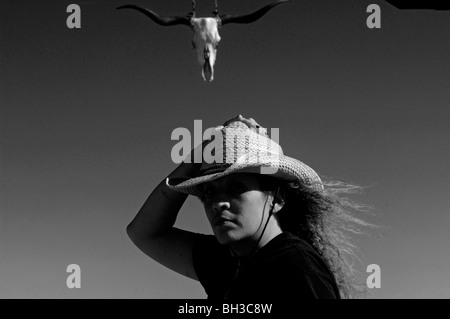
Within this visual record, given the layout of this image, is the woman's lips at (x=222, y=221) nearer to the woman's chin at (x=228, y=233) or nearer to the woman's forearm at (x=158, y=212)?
the woman's chin at (x=228, y=233)

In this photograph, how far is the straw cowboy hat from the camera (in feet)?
7.01

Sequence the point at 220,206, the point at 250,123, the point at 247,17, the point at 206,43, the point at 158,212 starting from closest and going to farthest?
the point at 220,206, the point at 250,123, the point at 158,212, the point at 206,43, the point at 247,17

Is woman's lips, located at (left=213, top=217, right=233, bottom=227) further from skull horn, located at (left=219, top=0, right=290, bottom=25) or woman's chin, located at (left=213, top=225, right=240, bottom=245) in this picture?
skull horn, located at (left=219, top=0, right=290, bottom=25)

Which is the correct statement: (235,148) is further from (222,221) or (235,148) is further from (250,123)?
(222,221)

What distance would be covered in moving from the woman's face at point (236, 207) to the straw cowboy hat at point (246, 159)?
4 centimetres

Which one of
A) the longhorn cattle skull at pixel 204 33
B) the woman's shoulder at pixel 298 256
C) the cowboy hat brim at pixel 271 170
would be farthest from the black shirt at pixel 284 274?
the longhorn cattle skull at pixel 204 33

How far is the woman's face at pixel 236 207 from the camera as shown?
205 cm

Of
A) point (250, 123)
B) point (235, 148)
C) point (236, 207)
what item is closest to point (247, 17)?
point (250, 123)

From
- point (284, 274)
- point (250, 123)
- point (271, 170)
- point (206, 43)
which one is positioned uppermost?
point (206, 43)

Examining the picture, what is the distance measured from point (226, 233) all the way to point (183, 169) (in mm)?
609

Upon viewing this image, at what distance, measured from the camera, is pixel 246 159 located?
2.14 metres

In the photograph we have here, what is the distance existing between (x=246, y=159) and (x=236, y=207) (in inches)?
6.8
